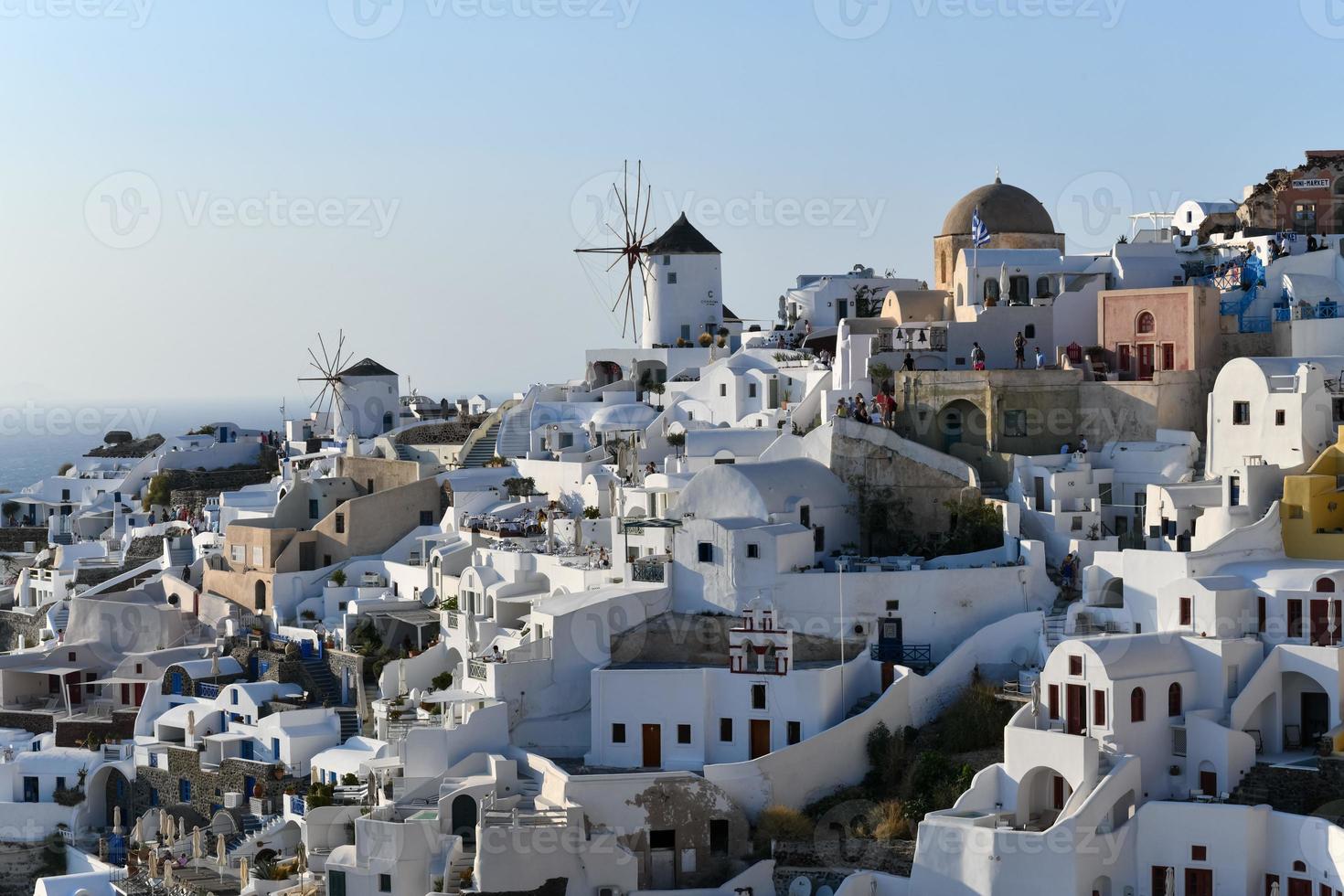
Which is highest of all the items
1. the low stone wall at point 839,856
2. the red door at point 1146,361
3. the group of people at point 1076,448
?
the red door at point 1146,361

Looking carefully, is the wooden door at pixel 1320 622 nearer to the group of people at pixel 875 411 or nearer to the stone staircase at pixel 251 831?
the group of people at pixel 875 411

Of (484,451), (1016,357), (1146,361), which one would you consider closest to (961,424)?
(1016,357)

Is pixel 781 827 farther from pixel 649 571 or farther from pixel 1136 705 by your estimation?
pixel 649 571

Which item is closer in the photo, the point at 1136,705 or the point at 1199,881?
the point at 1199,881

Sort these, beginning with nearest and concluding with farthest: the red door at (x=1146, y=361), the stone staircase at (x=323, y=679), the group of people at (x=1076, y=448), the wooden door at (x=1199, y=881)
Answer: the wooden door at (x=1199, y=881) < the group of people at (x=1076, y=448) < the red door at (x=1146, y=361) < the stone staircase at (x=323, y=679)

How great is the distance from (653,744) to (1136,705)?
723 centimetres

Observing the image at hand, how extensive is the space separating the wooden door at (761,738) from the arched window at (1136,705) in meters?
Answer: 5.50

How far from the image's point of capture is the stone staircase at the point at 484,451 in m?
45.8

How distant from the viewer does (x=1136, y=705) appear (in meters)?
27.3

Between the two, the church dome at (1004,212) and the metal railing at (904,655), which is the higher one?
the church dome at (1004,212)

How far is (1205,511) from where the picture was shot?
30.7 metres

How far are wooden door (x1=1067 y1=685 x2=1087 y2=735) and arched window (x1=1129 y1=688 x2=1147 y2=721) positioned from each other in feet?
2.05

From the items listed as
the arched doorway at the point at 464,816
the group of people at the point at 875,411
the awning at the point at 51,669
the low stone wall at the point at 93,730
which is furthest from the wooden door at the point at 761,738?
the awning at the point at 51,669

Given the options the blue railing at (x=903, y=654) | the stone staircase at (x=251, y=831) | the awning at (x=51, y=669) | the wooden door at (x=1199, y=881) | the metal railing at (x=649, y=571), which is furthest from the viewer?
the awning at (x=51, y=669)
